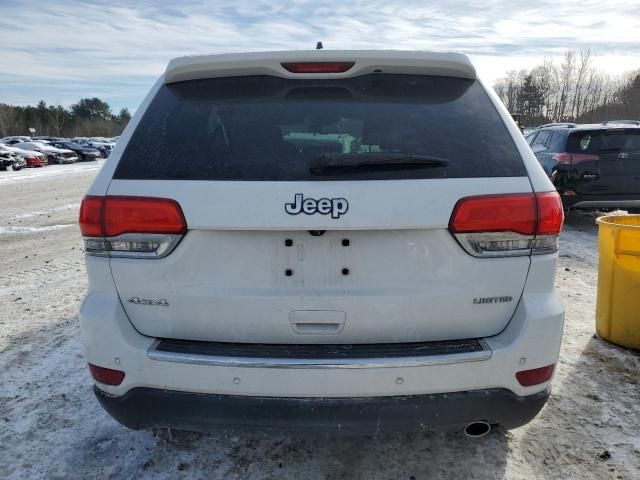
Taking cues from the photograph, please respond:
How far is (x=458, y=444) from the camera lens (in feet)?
8.71

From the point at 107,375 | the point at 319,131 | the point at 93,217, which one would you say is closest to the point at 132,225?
the point at 93,217

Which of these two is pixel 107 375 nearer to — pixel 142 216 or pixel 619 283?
pixel 142 216

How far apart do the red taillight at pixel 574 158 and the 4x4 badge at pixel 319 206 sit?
26.3 feet

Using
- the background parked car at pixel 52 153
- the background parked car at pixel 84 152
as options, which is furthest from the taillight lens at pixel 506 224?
the background parked car at pixel 84 152

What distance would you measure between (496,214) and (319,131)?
2.69 ft

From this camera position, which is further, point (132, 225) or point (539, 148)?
point (539, 148)

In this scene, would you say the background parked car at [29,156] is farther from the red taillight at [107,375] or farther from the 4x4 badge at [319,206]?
the 4x4 badge at [319,206]

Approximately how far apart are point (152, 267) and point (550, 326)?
1.65 metres

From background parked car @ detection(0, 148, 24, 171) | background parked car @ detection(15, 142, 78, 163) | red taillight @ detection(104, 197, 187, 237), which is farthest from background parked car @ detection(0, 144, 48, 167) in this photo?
red taillight @ detection(104, 197, 187, 237)

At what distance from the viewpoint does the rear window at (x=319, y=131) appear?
1.96 meters

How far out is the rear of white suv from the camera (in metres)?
1.90

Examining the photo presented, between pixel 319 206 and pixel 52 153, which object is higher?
pixel 52 153

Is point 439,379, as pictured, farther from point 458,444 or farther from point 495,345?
point 458,444

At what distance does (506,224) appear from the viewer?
194cm
